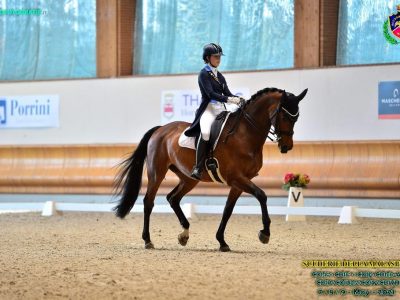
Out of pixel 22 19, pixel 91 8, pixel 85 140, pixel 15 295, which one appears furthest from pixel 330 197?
pixel 15 295

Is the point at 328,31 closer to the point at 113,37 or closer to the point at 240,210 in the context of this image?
the point at 240,210

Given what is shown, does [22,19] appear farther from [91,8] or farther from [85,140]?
[85,140]

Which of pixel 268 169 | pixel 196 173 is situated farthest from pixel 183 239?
pixel 268 169

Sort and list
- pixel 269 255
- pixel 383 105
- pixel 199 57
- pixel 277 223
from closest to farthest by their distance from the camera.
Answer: pixel 269 255, pixel 277 223, pixel 383 105, pixel 199 57

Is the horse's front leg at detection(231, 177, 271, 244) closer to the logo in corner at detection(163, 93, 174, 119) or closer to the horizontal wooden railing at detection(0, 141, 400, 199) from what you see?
the horizontal wooden railing at detection(0, 141, 400, 199)

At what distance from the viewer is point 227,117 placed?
8.20m

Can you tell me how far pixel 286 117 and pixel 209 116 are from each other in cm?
94

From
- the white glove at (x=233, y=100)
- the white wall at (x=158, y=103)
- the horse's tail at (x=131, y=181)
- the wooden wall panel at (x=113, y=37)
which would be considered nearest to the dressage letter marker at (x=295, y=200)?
the white wall at (x=158, y=103)

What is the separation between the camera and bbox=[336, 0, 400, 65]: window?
12.7m

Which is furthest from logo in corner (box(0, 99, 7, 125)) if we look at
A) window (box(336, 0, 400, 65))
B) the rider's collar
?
the rider's collar

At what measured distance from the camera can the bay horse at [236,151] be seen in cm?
772

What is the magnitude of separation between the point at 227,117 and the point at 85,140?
7047 mm

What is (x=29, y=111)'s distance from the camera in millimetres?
15195

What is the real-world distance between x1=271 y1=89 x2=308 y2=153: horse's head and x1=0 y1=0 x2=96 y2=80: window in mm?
7952
